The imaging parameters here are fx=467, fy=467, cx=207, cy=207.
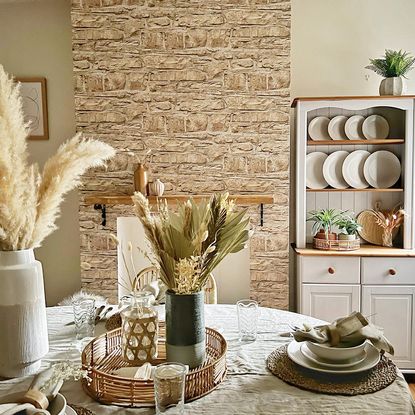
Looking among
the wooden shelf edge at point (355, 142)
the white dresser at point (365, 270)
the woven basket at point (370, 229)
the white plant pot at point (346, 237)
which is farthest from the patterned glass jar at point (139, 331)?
the woven basket at point (370, 229)

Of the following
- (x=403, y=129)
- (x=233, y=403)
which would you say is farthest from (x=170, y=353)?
(x=403, y=129)

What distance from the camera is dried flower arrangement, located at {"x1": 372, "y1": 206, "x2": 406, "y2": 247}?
3320 mm

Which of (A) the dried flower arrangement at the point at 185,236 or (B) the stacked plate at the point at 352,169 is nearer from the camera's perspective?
(A) the dried flower arrangement at the point at 185,236

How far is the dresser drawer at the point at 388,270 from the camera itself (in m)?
3.06

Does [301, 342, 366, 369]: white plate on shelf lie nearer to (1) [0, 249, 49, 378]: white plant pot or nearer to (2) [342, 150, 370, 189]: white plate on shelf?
(1) [0, 249, 49, 378]: white plant pot

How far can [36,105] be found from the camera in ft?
11.9

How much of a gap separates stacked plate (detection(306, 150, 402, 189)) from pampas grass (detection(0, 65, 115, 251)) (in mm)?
2352

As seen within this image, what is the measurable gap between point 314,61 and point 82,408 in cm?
305

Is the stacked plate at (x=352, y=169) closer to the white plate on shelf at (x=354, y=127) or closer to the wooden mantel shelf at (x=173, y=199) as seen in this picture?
the white plate on shelf at (x=354, y=127)

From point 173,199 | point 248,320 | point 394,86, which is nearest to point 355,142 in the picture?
point 394,86

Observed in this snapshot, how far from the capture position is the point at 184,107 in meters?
3.31

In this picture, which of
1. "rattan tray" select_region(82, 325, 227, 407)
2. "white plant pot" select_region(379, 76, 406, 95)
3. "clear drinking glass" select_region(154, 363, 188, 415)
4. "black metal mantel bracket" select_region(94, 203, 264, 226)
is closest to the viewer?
"clear drinking glass" select_region(154, 363, 188, 415)

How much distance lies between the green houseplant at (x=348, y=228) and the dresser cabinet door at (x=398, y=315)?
0.36 m

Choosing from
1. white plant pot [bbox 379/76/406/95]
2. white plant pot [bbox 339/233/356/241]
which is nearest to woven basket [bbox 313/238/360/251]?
white plant pot [bbox 339/233/356/241]
